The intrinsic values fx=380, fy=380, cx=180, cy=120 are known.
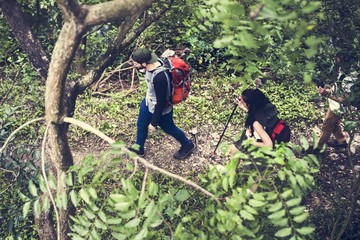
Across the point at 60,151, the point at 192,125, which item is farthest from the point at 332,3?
the point at 192,125

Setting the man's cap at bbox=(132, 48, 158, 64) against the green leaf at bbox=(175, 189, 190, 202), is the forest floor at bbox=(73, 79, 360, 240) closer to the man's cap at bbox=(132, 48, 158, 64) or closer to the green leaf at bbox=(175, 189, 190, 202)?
the man's cap at bbox=(132, 48, 158, 64)

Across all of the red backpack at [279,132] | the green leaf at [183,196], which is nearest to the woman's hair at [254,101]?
the red backpack at [279,132]

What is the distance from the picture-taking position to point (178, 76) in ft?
14.2

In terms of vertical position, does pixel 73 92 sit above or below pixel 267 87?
above

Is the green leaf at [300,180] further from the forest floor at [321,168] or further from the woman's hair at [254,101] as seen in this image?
the forest floor at [321,168]

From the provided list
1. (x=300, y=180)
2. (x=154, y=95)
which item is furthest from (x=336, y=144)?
(x=300, y=180)

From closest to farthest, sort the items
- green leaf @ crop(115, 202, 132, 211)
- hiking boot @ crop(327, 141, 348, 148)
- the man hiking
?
1. green leaf @ crop(115, 202, 132, 211)
2. the man hiking
3. hiking boot @ crop(327, 141, 348, 148)

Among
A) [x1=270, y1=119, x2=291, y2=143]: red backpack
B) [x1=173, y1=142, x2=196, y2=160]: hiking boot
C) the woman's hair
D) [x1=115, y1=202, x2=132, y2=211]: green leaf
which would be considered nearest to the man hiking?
[x1=173, y1=142, x2=196, y2=160]: hiking boot

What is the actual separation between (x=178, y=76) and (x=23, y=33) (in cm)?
172

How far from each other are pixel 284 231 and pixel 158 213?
0.72 metres

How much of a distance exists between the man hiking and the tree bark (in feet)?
3.62

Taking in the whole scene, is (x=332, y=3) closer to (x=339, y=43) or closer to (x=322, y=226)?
(x=339, y=43)

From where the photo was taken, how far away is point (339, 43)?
347 cm

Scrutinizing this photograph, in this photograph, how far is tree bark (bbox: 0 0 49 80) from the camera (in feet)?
10.5
